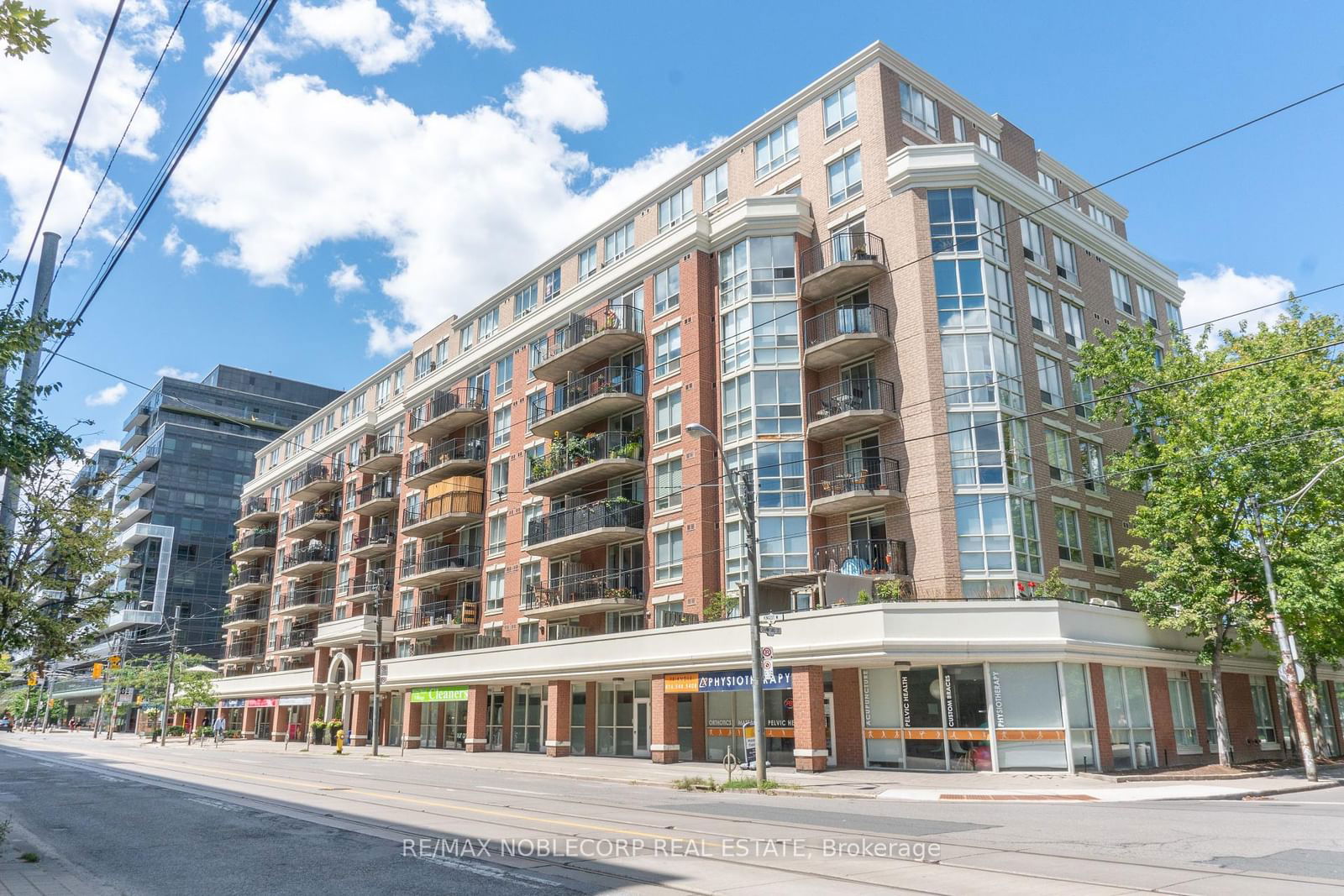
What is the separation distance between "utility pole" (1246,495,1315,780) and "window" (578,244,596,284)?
2969 cm

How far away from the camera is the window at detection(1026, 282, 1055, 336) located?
34844mm

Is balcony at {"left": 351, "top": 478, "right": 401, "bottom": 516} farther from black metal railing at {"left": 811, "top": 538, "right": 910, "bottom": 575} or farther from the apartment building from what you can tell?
black metal railing at {"left": 811, "top": 538, "right": 910, "bottom": 575}

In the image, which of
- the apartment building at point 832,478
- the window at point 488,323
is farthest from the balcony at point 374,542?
the window at point 488,323

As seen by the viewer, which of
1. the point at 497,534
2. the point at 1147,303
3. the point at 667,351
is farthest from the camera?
the point at 497,534

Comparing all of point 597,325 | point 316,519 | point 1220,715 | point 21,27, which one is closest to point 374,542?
point 316,519

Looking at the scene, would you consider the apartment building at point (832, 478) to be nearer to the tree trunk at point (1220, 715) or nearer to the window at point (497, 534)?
the window at point (497, 534)

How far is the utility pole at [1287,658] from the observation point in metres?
25.0

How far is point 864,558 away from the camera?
3156 cm

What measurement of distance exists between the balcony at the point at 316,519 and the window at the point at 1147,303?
5062cm

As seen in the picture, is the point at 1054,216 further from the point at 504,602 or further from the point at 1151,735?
the point at 504,602

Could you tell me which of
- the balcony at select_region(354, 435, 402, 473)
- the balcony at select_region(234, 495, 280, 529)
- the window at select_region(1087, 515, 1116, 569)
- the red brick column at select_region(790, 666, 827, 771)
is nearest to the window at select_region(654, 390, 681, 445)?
the red brick column at select_region(790, 666, 827, 771)

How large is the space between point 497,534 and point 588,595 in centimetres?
944

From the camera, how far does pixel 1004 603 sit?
26.3 metres

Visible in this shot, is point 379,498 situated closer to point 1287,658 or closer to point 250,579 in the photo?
point 250,579
